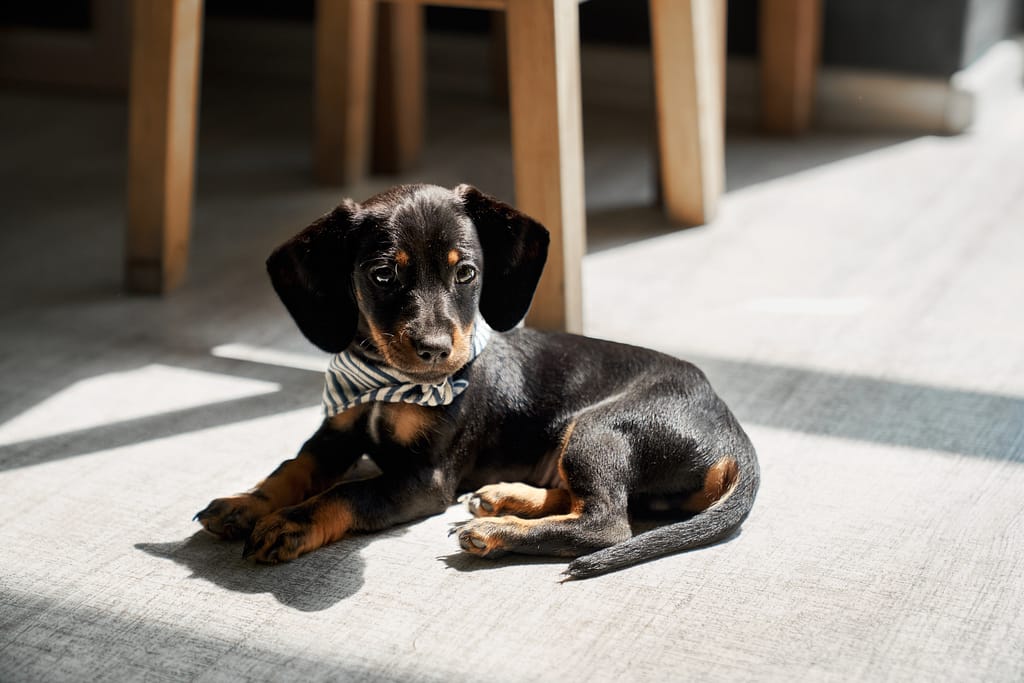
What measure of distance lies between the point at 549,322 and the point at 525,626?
826mm

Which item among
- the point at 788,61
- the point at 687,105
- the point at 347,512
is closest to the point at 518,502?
the point at 347,512

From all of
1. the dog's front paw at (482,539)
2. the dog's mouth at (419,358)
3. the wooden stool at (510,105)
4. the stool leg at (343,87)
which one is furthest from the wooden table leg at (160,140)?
the dog's front paw at (482,539)

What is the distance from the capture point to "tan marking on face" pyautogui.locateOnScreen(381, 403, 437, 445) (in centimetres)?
152

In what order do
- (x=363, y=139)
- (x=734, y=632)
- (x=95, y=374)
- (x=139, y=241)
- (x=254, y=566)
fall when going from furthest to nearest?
(x=363, y=139) < (x=139, y=241) < (x=95, y=374) < (x=254, y=566) < (x=734, y=632)

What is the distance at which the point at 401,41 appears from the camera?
288cm

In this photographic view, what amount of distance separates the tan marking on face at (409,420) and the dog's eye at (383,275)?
0.51ft

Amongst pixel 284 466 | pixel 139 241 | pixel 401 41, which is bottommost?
pixel 284 466

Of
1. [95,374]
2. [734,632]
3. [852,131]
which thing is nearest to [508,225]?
[734,632]

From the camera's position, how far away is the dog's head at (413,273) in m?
1.44

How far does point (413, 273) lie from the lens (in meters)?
1.45

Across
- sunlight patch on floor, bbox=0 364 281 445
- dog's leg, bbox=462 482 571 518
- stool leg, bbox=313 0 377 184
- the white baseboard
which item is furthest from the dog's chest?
the white baseboard

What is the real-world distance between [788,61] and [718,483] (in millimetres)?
1935

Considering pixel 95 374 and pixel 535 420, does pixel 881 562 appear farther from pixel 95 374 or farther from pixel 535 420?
pixel 95 374

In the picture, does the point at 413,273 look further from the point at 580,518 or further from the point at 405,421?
the point at 580,518
